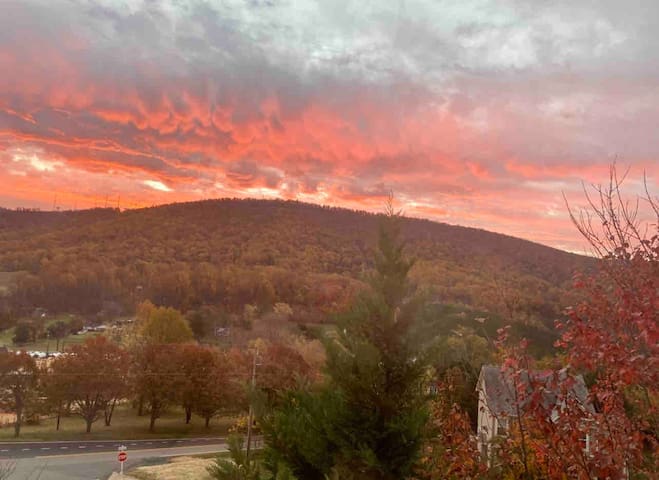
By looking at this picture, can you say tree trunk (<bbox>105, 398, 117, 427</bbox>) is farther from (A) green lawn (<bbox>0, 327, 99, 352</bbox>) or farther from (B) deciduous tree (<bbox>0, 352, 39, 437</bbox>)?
(A) green lawn (<bbox>0, 327, 99, 352</bbox>)

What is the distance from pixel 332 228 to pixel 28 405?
5329cm

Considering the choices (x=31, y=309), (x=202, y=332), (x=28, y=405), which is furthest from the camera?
(x=31, y=309)

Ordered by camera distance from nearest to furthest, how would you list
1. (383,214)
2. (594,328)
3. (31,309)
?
(594,328), (383,214), (31,309)

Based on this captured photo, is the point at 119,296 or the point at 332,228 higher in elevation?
the point at 332,228

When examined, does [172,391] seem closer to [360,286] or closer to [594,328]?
[360,286]

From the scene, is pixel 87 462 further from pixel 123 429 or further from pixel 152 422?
pixel 123 429

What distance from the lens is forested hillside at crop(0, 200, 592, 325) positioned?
70.6m

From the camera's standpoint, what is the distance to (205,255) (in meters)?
86.5

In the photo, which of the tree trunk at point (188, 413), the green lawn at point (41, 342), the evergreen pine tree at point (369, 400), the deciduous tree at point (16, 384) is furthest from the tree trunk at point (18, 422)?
the evergreen pine tree at point (369, 400)

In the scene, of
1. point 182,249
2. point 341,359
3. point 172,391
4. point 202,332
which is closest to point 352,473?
point 341,359

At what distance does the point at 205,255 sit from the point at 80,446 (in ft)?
178

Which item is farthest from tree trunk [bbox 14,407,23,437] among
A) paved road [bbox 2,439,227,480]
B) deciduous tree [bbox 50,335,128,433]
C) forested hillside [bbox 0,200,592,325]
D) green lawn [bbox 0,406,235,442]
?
forested hillside [bbox 0,200,592,325]

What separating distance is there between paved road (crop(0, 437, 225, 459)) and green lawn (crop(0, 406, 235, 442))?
142cm

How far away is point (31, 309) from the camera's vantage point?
7231cm
